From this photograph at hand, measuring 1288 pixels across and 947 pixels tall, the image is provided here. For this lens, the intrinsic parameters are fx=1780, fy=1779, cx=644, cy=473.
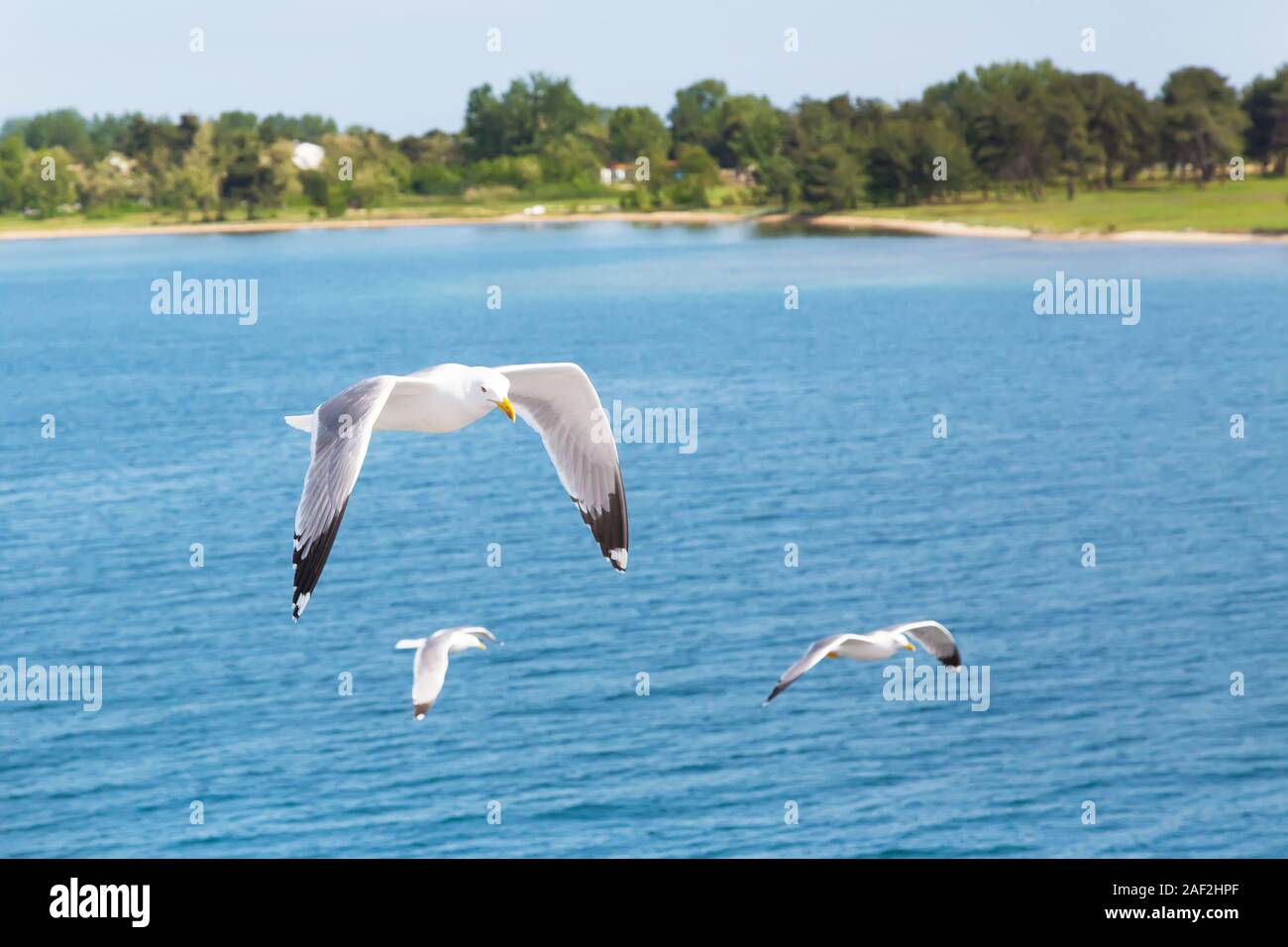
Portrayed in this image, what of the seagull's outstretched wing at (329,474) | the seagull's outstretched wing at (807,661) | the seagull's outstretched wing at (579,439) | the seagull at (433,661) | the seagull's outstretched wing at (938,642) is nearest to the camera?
the seagull's outstretched wing at (329,474)

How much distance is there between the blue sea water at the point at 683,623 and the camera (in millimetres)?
60656

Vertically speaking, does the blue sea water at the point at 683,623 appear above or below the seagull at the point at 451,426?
below

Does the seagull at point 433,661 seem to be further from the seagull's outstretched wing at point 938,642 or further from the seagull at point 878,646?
the seagull's outstretched wing at point 938,642

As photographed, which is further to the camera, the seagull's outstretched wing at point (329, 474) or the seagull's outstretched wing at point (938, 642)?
the seagull's outstretched wing at point (938, 642)

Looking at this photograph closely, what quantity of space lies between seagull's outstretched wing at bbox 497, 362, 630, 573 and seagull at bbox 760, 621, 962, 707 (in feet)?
34.7

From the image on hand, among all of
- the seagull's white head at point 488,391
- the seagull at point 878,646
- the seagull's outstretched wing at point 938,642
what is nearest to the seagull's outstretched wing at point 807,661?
the seagull at point 878,646

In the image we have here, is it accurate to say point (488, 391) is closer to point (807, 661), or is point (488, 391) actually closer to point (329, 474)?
point (329, 474)

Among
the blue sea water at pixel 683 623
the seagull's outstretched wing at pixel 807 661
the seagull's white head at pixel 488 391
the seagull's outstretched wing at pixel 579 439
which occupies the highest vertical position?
the seagull's white head at pixel 488 391

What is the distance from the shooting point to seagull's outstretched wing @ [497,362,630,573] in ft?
68.7

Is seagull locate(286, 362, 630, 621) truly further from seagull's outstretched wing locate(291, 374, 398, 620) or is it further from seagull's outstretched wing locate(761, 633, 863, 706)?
seagull's outstretched wing locate(761, 633, 863, 706)

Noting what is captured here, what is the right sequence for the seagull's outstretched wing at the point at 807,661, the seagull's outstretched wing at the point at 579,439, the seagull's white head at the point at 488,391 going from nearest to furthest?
1. the seagull's white head at the point at 488,391
2. the seagull's outstretched wing at the point at 579,439
3. the seagull's outstretched wing at the point at 807,661

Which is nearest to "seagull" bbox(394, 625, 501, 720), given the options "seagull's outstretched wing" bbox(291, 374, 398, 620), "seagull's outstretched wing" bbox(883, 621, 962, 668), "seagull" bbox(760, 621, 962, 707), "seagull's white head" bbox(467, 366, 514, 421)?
"seagull" bbox(760, 621, 962, 707)
